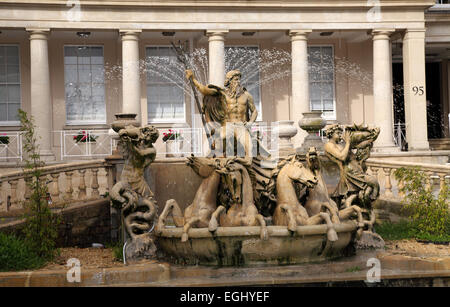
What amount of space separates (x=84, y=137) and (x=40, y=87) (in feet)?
8.13

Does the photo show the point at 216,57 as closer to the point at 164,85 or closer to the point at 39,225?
the point at 164,85

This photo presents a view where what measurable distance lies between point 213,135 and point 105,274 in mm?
3716

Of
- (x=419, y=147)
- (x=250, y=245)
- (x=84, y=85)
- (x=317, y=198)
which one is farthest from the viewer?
(x=84, y=85)

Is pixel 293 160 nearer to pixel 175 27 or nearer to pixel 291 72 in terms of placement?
pixel 175 27

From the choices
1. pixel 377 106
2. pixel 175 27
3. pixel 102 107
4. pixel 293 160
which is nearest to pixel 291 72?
pixel 377 106

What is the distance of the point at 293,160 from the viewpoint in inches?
426

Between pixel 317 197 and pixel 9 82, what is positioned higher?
pixel 9 82

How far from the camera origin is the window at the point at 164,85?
29922 millimetres

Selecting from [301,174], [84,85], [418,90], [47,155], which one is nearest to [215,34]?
[84,85]

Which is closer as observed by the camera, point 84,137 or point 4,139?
point 4,139

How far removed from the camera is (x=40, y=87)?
26.0m

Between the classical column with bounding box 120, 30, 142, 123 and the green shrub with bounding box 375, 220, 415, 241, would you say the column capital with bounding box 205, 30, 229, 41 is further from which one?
the green shrub with bounding box 375, 220, 415, 241

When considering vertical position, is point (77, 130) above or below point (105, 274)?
above

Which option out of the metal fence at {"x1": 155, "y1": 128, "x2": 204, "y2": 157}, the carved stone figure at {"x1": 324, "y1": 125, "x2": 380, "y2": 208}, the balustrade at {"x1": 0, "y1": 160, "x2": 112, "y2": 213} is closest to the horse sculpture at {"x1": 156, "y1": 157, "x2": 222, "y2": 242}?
the carved stone figure at {"x1": 324, "y1": 125, "x2": 380, "y2": 208}
